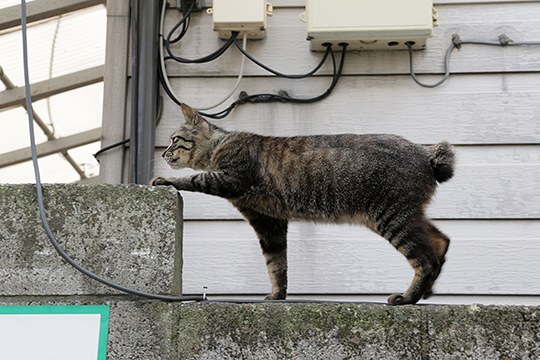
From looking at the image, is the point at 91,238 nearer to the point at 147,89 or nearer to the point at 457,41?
the point at 147,89

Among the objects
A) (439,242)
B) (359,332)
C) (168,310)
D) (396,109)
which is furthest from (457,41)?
(168,310)

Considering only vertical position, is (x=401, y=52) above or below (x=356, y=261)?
above

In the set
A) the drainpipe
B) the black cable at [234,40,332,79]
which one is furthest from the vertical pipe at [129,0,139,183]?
the black cable at [234,40,332,79]

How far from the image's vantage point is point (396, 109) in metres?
2.91

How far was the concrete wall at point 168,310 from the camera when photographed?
1.62 m

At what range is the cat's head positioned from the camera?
8.54 feet

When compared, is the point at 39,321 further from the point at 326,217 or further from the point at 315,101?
the point at 315,101

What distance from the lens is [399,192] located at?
2.24m

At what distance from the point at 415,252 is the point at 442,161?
0.30 meters

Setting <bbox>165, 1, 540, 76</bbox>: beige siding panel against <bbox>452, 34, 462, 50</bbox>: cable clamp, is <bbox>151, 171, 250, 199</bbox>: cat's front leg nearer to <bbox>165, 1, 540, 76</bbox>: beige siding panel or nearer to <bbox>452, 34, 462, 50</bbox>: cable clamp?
<bbox>165, 1, 540, 76</bbox>: beige siding panel

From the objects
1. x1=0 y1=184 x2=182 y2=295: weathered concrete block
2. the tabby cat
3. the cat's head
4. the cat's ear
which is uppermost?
the cat's ear

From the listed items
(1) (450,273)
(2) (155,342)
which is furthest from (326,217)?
(2) (155,342)

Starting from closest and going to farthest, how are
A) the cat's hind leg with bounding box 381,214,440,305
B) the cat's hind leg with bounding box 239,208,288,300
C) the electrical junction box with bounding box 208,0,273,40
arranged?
1. the cat's hind leg with bounding box 381,214,440,305
2. the cat's hind leg with bounding box 239,208,288,300
3. the electrical junction box with bounding box 208,0,273,40

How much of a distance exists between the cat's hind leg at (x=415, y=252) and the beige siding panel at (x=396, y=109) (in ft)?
2.38
